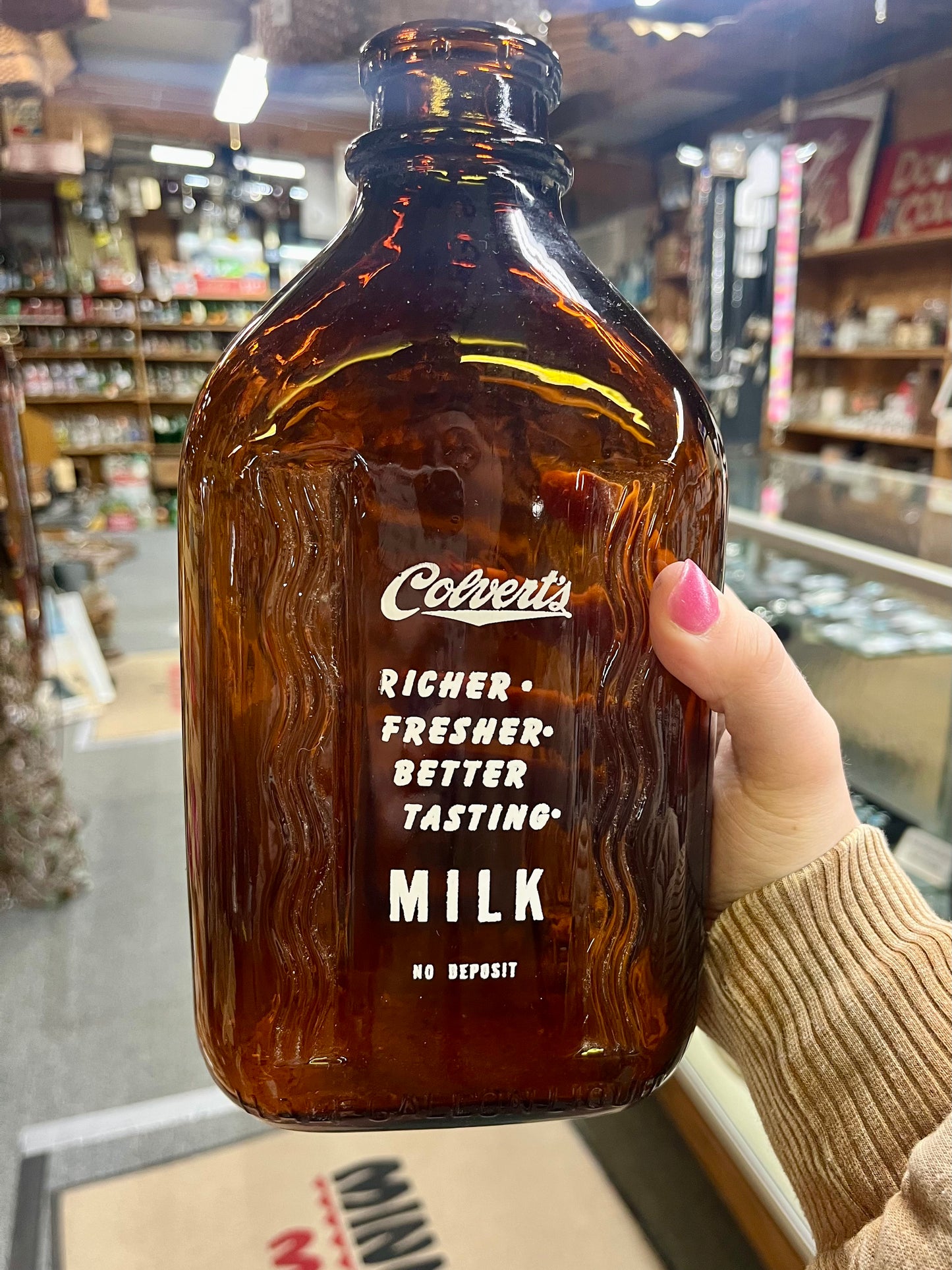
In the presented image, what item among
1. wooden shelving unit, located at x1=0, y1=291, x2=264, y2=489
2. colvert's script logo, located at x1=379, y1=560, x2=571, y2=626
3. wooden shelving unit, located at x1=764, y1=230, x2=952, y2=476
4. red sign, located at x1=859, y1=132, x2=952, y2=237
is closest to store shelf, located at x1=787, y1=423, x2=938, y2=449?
wooden shelving unit, located at x1=764, y1=230, x2=952, y2=476

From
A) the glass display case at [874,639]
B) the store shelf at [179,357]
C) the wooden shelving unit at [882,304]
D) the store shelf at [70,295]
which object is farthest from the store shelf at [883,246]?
the store shelf at [70,295]

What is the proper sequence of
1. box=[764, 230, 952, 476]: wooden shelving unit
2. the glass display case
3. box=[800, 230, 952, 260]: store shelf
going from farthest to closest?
box=[764, 230, 952, 476]: wooden shelving unit
box=[800, 230, 952, 260]: store shelf
the glass display case

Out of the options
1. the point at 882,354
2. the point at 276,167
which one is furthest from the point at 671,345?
the point at 882,354

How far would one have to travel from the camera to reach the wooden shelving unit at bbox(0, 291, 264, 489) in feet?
17.5

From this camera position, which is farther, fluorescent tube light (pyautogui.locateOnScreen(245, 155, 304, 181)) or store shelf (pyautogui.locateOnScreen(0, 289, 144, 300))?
store shelf (pyautogui.locateOnScreen(0, 289, 144, 300))

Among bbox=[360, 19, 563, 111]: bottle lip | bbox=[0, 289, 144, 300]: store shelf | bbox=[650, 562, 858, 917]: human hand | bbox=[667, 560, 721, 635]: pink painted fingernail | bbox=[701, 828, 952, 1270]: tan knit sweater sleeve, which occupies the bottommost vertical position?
bbox=[701, 828, 952, 1270]: tan knit sweater sleeve

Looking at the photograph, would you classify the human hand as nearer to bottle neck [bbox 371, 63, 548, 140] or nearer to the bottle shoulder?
the bottle shoulder

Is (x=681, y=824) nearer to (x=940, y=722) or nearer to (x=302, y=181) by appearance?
(x=302, y=181)

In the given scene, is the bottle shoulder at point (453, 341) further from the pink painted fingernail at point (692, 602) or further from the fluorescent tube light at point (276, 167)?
the fluorescent tube light at point (276, 167)

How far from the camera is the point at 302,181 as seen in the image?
65cm

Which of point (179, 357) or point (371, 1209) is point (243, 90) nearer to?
point (371, 1209)

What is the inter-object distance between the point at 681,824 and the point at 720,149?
73cm

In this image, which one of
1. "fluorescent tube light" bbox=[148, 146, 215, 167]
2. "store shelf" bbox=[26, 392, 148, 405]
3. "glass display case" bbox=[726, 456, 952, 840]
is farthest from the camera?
"store shelf" bbox=[26, 392, 148, 405]

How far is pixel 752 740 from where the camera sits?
0.50m
